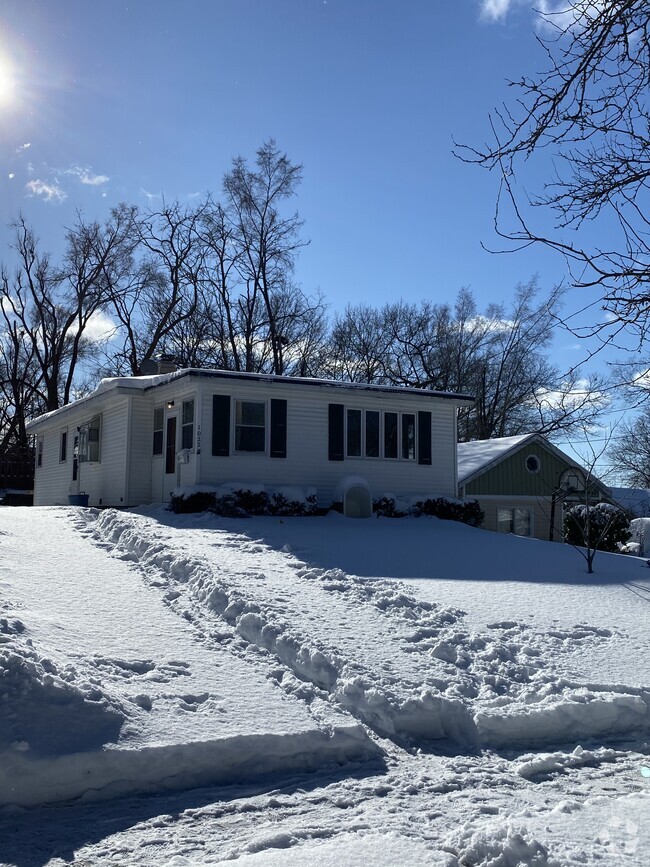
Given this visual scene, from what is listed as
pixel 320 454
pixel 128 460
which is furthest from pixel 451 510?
pixel 128 460

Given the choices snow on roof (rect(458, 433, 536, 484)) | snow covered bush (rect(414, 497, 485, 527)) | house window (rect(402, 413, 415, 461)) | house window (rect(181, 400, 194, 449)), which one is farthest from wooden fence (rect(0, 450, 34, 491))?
snow covered bush (rect(414, 497, 485, 527))

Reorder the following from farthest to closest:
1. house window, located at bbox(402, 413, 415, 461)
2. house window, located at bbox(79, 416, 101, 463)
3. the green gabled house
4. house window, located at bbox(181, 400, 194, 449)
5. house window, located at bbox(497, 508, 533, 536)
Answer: house window, located at bbox(497, 508, 533, 536) → the green gabled house → house window, located at bbox(79, 416, 101, 463) → house window, located at bbox(402, 413, 415, 461) → house window, located at bbox(181, 400, 194, 449)

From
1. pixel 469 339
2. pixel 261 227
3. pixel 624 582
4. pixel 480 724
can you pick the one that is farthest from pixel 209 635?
pixel 469 339

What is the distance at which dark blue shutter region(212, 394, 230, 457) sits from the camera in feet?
54.0

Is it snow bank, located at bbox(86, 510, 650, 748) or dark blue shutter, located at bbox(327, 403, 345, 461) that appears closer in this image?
snow bank, located at bbox(86, 510, 650, 748)

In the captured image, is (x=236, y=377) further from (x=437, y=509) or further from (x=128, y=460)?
(x=437, y=509)

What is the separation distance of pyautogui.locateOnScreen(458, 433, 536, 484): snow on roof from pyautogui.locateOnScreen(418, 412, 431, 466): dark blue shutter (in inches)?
250

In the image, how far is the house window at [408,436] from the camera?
19.2 meters

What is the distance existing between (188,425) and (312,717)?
11.8 meters

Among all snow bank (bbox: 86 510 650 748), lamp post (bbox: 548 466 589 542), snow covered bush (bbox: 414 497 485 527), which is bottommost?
snow bank (bbox: 86 510 650 748)

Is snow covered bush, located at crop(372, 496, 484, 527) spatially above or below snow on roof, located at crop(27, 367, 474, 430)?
below

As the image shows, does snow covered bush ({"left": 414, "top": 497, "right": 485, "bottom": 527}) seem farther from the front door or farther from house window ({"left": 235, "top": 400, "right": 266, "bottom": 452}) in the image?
the front door

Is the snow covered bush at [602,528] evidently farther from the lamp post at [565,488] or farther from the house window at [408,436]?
the house window at [408,436]

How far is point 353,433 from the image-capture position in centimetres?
1858
